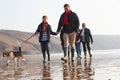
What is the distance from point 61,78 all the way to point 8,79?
1.58 meters

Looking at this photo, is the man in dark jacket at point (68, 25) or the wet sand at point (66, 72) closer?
the wet sand at point (66, 72)

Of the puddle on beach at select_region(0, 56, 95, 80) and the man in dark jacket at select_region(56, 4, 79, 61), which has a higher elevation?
the man in dark jacket at select_region(56, 4, 79, 61)

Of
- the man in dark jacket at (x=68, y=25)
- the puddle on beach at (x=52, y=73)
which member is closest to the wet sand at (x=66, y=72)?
the puddle on beach at (x=52, y=73)

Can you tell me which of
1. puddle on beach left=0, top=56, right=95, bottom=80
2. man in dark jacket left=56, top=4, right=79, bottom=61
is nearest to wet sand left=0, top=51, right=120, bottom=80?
puddle on beach left=0, top=56, right=95, bottom=80

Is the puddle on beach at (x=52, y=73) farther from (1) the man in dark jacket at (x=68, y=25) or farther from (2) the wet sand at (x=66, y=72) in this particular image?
(1) the man in dark jacket at (x=68, y=25)

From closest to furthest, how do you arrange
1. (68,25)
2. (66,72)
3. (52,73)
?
(66,72) → (52,73) → (68,25)

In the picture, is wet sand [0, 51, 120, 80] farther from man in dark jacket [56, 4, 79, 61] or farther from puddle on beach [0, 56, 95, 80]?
man in dark jacket [56, 4, 79, 61]

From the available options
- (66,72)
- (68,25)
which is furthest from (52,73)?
(68,25)

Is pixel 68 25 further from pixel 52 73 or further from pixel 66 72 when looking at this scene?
pixel 66 72

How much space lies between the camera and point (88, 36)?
2316 centimetres

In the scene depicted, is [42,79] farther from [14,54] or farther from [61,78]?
[14,54]

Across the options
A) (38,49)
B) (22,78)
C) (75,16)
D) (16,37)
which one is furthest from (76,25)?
(16,37)

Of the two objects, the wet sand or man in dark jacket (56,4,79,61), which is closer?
the wet sand

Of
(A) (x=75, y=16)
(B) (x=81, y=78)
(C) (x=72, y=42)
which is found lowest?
(B) (x=81, y=78)
